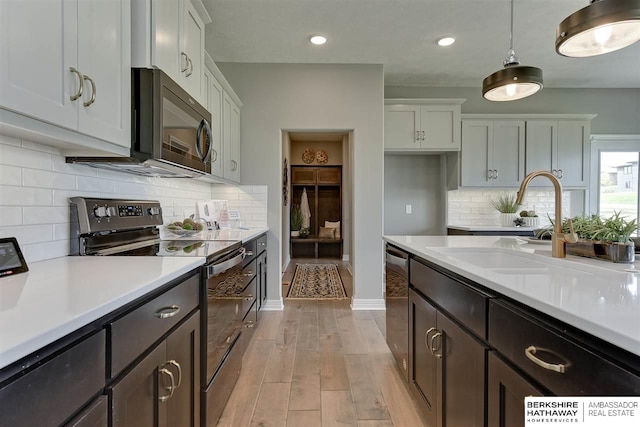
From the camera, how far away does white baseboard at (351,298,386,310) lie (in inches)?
138

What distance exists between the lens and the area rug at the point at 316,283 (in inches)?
157

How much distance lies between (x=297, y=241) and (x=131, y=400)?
5686mm

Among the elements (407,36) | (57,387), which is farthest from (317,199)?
(57,387)

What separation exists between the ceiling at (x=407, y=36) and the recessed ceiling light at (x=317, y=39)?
0.20 ft

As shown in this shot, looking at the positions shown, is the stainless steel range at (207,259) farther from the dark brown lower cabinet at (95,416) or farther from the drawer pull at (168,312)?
the dark brown lower cabinet at (95,416)

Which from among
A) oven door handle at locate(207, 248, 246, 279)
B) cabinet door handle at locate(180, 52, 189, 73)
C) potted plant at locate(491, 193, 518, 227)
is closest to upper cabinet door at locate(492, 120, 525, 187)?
potted plant at locate(491, 193, 518, 227)

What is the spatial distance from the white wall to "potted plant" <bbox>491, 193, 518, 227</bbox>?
5.78ft

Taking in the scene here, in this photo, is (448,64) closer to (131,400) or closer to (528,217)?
(528,217)

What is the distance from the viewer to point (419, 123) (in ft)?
12.9

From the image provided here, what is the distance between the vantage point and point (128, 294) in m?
0.79

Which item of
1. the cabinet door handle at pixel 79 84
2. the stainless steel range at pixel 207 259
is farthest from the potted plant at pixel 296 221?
the cabinet door handle at pixel 79 84

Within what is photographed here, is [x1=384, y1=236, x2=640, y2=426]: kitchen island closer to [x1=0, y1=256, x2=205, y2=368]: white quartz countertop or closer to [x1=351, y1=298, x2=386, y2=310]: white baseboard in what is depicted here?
[x1=0, y1=256, x2=205, y2=368]: white quartz countertop

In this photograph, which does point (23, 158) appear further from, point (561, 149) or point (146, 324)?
point (561, 149)

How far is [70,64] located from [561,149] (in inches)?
192
